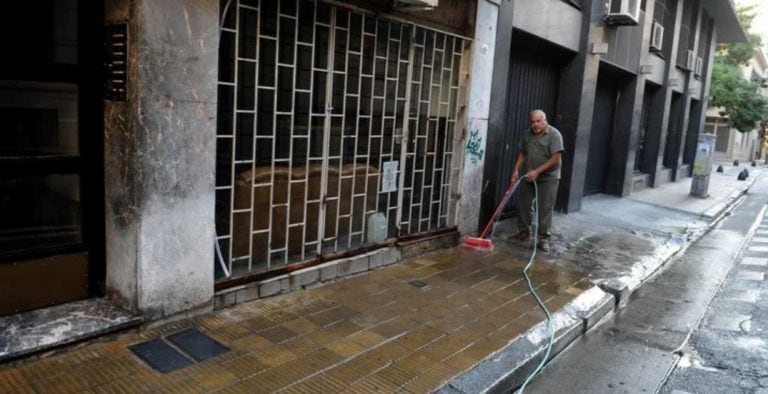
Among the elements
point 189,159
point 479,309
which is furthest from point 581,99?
point 189,159

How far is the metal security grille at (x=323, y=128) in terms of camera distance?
16.0ft

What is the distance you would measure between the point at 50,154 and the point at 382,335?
278cm

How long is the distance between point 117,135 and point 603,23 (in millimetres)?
9467

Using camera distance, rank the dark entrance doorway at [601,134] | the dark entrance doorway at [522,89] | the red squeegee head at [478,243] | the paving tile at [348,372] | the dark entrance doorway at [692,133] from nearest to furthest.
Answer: the paving tile at [348,372] < the red squeegee head at [478,243] < the dark entrance doorway at [522,89] < the dark entrance doorway at [601,134] < the dark entrance doorway at [692,133]

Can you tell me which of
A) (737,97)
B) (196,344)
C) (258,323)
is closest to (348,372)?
(258,323)

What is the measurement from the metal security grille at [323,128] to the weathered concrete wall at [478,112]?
235 millimetres

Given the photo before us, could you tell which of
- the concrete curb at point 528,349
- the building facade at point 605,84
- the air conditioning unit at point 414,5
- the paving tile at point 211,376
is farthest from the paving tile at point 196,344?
the building facade at point 605,84

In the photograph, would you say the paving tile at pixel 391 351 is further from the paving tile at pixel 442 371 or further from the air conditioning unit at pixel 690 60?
the air conditioning unit at pixel 690 60

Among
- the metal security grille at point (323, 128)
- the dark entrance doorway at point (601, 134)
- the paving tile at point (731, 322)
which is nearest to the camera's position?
the metal security grille at point (323, 128)

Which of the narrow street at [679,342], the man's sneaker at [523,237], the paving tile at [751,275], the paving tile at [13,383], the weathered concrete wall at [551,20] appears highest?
the weathered concrete wall at [551,20]

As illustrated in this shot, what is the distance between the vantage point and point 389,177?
6.52m

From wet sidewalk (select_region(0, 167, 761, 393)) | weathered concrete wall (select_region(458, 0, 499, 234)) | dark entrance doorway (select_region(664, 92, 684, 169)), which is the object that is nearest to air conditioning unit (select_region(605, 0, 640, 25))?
Answer: weathered concrete wall (select_region(458, 0, 499, 234))

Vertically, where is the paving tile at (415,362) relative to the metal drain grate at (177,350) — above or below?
below

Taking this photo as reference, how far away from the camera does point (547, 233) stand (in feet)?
26.9
